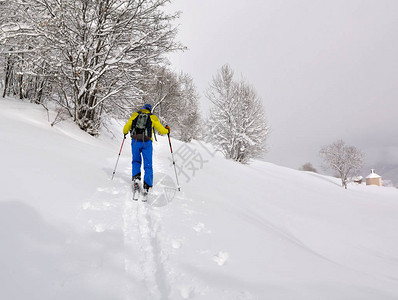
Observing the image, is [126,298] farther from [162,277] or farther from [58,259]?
[58,259]

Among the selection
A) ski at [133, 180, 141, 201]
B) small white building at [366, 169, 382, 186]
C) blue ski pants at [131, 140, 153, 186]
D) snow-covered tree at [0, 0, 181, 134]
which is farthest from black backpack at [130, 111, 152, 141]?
small white building at [366, 169, 382, 186]

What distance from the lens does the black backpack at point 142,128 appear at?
174 inches

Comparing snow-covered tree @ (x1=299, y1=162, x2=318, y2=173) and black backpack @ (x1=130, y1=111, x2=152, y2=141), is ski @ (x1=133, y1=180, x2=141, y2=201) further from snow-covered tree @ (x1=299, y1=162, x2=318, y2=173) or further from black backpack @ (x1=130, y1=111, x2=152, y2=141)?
snow-covered tree @ (x1=299, y1=162, x2=318, y2=173)

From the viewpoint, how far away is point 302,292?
1.91 m

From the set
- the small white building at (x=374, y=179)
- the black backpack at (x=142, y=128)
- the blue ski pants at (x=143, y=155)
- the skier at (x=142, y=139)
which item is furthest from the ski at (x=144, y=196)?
the small white building at (x=374, y=179)

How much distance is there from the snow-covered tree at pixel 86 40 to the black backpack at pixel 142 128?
4464mm

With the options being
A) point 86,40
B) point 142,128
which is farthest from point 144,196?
point 86,40

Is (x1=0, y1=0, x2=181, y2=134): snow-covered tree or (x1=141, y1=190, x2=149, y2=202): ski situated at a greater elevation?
(x1=0, y1=0, x2=181, y2=134): snow-covered tree

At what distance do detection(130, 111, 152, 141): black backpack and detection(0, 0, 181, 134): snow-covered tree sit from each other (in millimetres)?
4464

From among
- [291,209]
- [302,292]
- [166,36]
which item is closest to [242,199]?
[291,209]

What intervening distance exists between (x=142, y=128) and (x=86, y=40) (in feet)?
18.8

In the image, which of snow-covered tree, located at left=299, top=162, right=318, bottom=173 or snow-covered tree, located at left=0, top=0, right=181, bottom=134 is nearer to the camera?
snow-covered tree, located at left=0, top=0, right=181, bottom=134

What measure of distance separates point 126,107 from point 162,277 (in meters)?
9.87

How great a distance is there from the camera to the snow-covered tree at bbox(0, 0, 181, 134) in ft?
24.0
